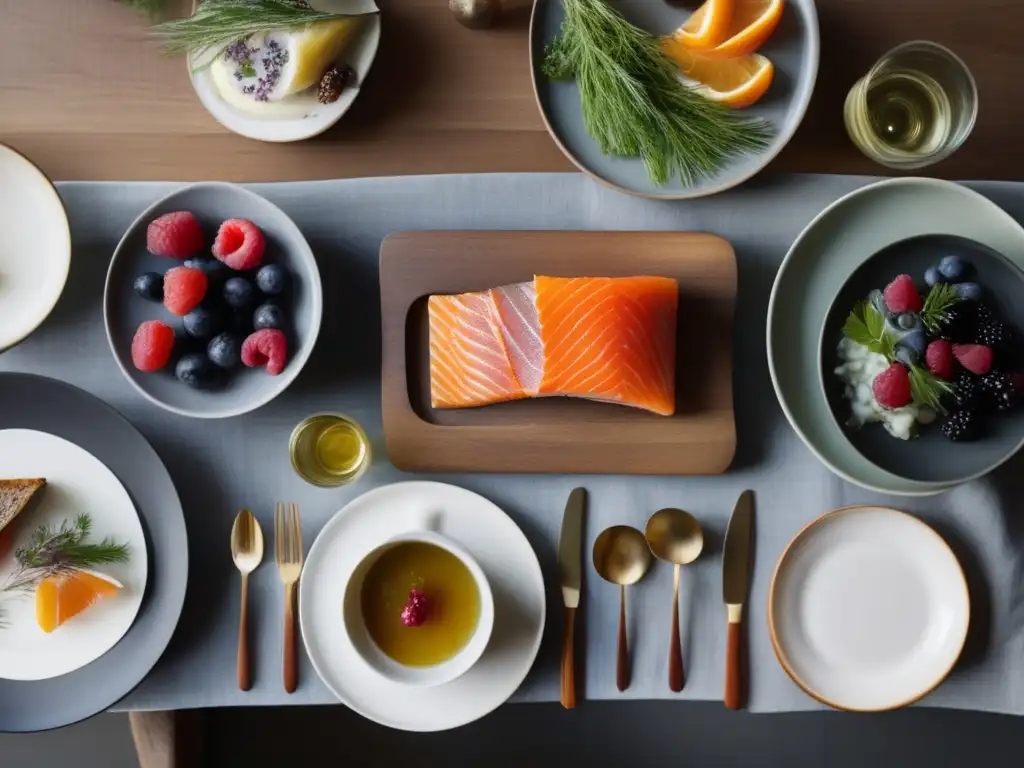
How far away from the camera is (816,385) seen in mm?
1106

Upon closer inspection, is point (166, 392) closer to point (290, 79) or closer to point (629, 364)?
point (290, 79)

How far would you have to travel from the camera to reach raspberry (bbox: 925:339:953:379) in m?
0.97

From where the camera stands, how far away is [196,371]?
106 centimetres

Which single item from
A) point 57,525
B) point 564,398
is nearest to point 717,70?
point 564,398

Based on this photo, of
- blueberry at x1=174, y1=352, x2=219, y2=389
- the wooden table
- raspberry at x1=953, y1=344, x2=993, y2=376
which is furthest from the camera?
the wooden table

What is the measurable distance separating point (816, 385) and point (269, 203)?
824mm

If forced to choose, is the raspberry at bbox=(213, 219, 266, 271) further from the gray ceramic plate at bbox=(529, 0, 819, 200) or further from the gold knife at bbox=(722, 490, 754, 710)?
the gold knife at bbox=(722, 490, 754, 710)

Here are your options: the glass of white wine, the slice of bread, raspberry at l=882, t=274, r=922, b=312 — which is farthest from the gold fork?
the glass of white wine

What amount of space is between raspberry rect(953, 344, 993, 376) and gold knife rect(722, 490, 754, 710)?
343 millimetres

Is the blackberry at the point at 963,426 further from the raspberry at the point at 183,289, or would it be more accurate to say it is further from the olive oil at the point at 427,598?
the raspberry at the point at 183,289

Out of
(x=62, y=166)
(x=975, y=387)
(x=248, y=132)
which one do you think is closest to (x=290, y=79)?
(x=248, y=132)

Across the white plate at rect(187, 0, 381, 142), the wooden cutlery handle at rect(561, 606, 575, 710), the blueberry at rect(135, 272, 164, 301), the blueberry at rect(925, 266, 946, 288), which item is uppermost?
the white plate at rect(187, 0, 381, 142)

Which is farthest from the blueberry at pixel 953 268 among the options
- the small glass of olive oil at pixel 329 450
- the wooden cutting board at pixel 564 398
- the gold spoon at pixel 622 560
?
the small glass of olive oil at pixel 329 450

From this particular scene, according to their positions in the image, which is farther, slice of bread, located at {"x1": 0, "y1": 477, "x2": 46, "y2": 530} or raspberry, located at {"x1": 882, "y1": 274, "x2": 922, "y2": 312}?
slice of bread, located at {"x1": 0, "y1": 477, "x2": 46, "y2": 530}
